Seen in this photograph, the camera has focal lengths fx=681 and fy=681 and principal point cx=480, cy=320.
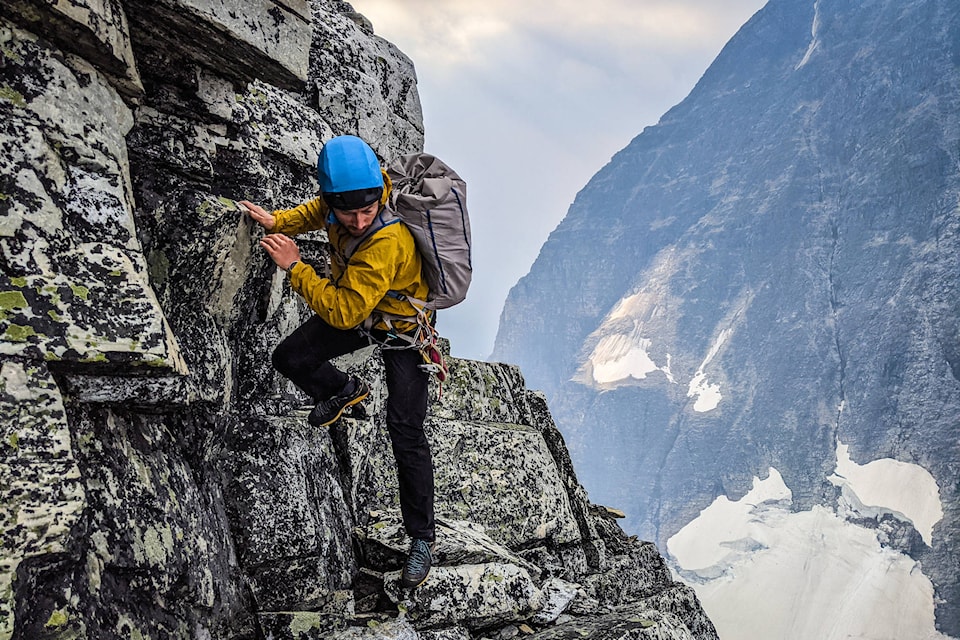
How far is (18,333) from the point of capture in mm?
5293

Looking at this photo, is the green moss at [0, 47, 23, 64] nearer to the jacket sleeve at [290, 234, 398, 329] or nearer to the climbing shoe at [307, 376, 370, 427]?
the jacket sleeve at [290, 234, 398, 329]

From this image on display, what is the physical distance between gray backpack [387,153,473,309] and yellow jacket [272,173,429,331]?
0.13m

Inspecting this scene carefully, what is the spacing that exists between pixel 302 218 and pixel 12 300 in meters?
3.34

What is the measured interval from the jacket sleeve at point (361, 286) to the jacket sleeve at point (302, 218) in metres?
1.31

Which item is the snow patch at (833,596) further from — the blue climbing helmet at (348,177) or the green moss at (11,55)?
the green moss at (11,55)

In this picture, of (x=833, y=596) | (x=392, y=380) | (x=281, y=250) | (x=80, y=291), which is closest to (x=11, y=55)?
(x=80, y=291)

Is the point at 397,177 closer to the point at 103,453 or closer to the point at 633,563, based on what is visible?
the point at 103,453

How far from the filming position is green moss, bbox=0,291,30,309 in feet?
17.3

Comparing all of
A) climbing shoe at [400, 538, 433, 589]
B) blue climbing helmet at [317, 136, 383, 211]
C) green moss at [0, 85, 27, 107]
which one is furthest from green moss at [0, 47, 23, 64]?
climbing shoe at [400, 538, 433, 589]

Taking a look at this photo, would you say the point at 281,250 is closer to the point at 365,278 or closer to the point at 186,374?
the point at 365,278

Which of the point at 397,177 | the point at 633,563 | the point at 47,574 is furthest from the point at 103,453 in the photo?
the point at 633,563

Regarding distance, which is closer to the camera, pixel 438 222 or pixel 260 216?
pixel 438 222

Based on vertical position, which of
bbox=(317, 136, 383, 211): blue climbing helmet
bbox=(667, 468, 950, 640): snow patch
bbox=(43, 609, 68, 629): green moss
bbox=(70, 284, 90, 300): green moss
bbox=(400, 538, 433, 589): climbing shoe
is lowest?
bbox=(43, 609, 68, 629): green moss

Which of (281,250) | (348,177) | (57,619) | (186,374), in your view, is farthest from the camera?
(281,250)
